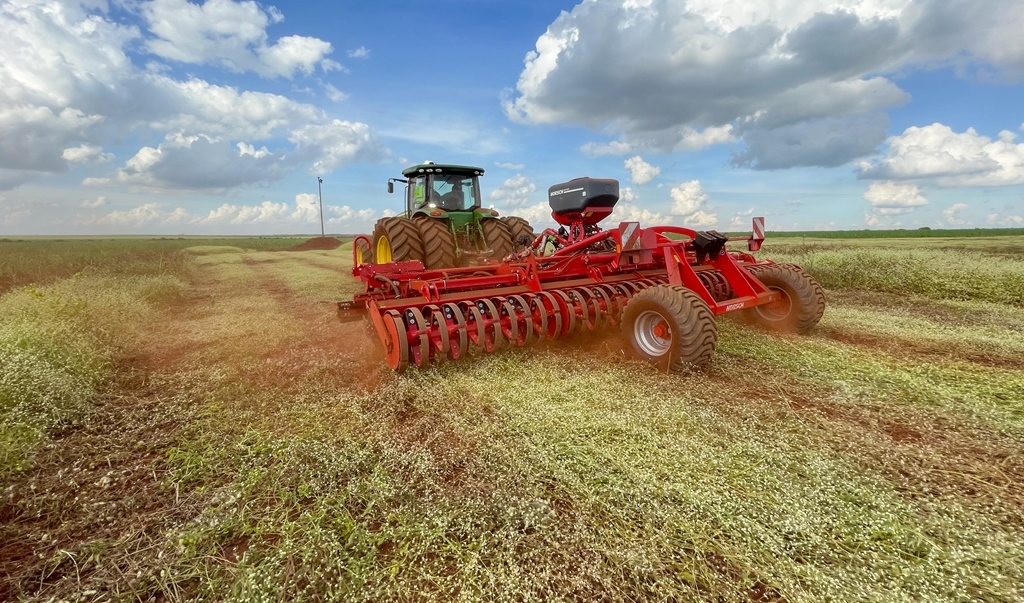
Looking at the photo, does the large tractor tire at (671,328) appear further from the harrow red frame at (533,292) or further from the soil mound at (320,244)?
the soil mound at (320,244)

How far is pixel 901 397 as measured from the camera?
3.78 meters

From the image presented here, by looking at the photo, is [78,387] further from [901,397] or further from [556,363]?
[901,397]

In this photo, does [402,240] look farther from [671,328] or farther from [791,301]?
[791,301]

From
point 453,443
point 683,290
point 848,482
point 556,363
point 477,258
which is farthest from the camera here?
point 477,258

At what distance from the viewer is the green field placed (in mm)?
2018

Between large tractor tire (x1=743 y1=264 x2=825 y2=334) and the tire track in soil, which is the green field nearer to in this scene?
the tire track in soil

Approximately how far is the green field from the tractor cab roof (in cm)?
481

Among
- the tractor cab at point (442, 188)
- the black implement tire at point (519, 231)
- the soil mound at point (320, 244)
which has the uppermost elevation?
the tractor cab at point (442, 188)

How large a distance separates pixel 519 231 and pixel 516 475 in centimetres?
648

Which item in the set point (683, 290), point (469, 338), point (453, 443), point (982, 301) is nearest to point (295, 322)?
point (469, 338)

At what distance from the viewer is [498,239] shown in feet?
27.8

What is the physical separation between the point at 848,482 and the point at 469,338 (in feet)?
10.2

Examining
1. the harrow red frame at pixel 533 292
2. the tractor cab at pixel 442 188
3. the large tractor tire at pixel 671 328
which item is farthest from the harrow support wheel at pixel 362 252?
the large tractor tire at pixel 671 328

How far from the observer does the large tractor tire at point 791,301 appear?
18.7ft
